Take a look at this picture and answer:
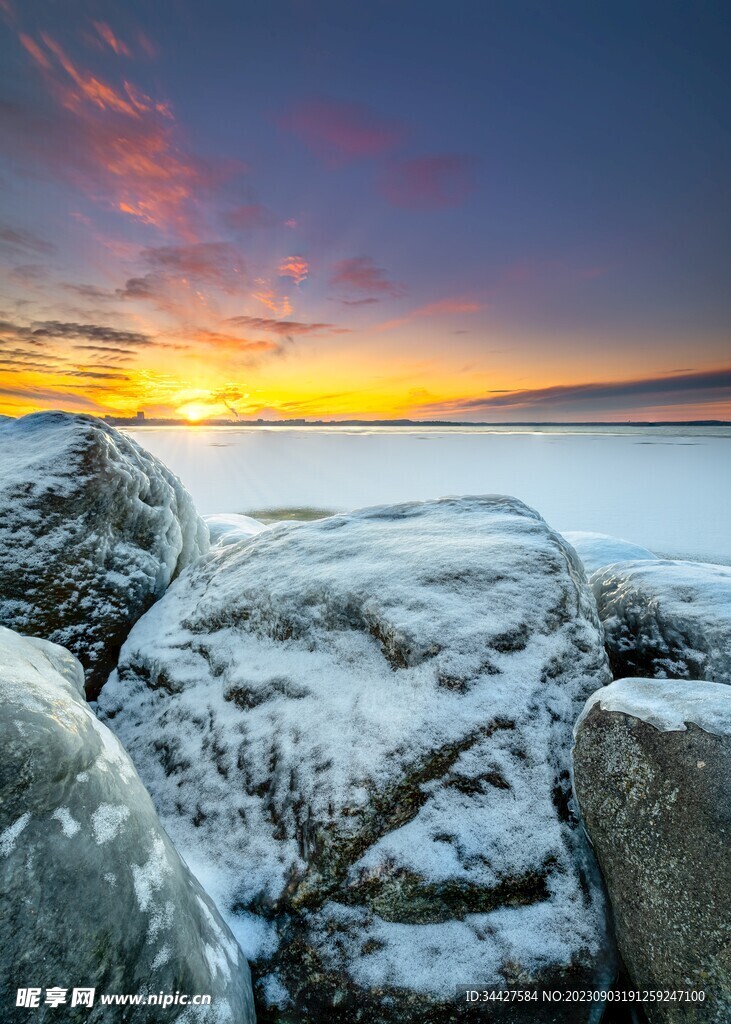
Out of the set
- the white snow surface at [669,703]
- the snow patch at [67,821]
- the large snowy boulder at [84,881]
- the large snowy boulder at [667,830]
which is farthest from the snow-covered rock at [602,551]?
the snow patch at [67,821]

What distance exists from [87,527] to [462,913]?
2719 mm

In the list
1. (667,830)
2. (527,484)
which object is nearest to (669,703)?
(667,830)

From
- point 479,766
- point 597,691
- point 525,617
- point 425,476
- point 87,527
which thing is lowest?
point 425,476

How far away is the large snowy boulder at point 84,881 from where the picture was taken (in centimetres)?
121

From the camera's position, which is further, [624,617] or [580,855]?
[624,617]

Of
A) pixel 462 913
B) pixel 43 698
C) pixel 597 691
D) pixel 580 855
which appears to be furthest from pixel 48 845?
pixel 597 691

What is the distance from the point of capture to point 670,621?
282cm

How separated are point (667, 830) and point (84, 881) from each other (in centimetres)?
179

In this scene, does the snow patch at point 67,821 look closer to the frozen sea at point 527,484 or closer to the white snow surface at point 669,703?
the white snow surface at point 669,703

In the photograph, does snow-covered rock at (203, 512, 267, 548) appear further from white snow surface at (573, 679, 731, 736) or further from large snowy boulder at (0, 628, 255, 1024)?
white snow surface at (573, 679, 731, 736)

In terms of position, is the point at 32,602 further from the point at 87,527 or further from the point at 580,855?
the point at 580,855

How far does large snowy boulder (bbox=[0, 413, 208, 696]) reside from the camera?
9.18ft

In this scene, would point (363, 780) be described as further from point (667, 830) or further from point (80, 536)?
point (80, 536)

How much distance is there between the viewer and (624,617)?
123 inches
